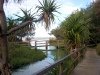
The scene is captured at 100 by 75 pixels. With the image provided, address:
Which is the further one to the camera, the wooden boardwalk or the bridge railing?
the wooden boardwalk

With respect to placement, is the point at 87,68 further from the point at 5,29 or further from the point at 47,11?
the point at 5,29

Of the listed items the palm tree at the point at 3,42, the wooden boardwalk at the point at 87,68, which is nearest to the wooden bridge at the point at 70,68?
the wooden boardwalk at the point at 87,68

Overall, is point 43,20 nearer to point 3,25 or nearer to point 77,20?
point 3,25

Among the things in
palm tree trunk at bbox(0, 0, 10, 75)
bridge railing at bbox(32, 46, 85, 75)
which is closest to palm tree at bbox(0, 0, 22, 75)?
palm tree trunk at bbox(0, 0, 10, 75)

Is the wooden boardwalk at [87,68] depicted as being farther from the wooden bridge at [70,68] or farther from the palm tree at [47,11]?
the palm tree at [47,11]

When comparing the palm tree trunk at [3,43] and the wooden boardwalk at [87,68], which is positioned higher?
the palm tree trunk at [3,43]

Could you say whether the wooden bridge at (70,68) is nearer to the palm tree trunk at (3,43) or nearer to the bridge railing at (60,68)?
the bridge railing at (60,68)

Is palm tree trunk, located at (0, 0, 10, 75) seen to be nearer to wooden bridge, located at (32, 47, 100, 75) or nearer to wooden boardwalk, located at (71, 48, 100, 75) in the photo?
wooden bridge, located at (32, 47, 100, 75)

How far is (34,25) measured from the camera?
4816mm

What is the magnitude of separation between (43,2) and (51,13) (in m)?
0.36

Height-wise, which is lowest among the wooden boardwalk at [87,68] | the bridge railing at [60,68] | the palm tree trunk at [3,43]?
the wooden boardwalk at [87,68]

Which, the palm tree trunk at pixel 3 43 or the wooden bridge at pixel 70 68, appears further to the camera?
the wooden bridge at pixel 70 68

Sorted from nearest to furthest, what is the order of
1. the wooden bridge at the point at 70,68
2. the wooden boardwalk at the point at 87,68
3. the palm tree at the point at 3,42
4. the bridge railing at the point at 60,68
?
the palm tree at the point at 3,42
the bridge railing at the point at 60,68
the wooden bridge at the point at 70,68
the wooden boardwalk at the point at 87,68

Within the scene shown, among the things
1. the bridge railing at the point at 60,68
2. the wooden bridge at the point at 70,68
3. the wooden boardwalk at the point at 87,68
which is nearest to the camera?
the bridge railing at the point at 60,68
